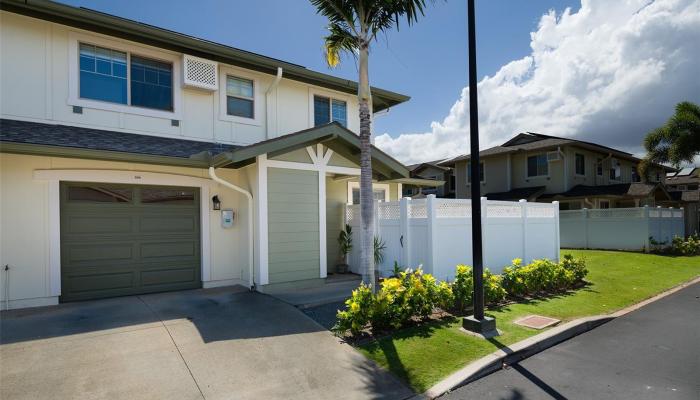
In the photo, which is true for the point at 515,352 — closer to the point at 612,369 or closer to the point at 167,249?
the point at 612,369

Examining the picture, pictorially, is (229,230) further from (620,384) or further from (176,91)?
(620,384)

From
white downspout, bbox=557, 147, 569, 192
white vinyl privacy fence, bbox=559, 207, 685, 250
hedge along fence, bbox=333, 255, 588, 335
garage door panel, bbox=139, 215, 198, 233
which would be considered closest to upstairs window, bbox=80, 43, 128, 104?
garage door panel, bbox=139, 215, 198, 233

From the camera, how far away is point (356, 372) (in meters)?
4.80

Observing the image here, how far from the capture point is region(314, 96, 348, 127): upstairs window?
39.3ft

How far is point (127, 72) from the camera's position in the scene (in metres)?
8.96

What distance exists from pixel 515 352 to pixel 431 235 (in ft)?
12.0

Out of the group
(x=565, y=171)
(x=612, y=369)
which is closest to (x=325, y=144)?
(x=612, y=369)

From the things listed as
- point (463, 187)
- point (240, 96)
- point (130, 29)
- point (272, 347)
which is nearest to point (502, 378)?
point (272, 347)

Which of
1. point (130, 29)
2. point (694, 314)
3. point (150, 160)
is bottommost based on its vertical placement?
point (694, 314)

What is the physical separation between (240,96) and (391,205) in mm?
5083

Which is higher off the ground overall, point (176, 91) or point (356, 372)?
point (176, 91)

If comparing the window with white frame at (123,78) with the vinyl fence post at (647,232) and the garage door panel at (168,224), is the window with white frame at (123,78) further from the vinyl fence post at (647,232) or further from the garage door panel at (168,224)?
the vinyl fence post at (647,232)

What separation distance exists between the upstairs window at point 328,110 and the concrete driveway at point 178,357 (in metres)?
6.69

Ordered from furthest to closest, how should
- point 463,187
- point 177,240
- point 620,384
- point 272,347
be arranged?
point 463,187
point 177,240
point 272,347
point 620,384
